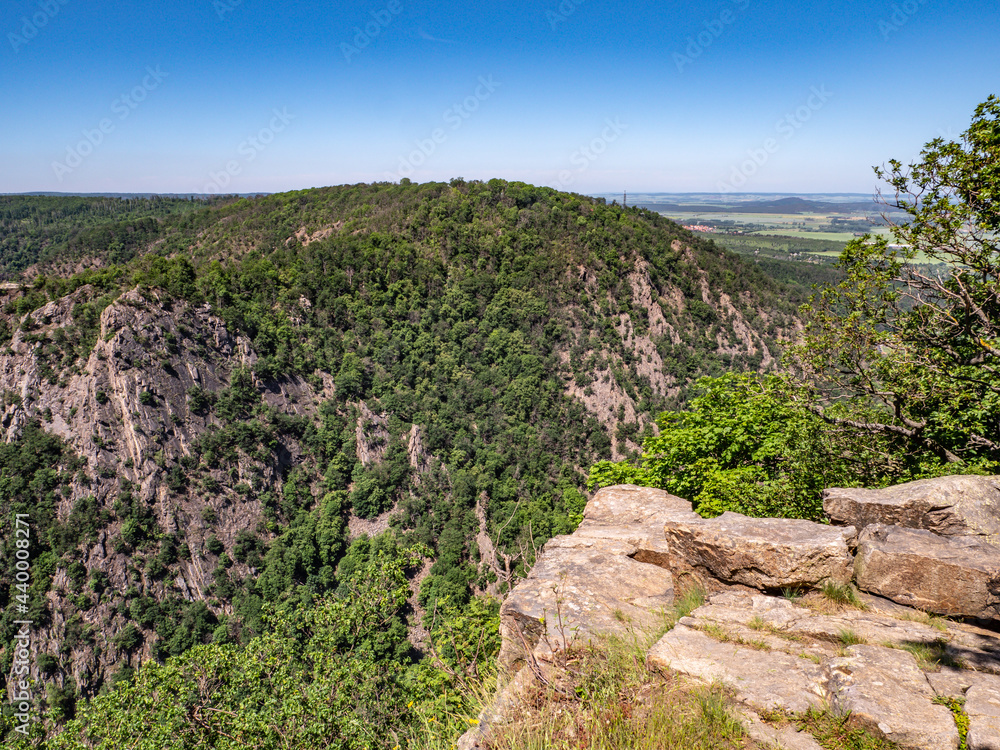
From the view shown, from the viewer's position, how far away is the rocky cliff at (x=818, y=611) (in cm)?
445

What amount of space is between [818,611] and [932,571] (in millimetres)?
1359

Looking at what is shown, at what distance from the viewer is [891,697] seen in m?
4.32

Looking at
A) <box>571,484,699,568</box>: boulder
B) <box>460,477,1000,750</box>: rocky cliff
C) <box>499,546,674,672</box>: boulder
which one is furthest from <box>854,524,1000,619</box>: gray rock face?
<box>499,546,674,672</box>: boulder

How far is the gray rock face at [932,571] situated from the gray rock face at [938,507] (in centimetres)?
38

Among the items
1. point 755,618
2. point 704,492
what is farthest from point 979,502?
point 704,492

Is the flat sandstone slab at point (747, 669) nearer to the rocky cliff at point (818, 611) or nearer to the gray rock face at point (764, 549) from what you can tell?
the rocky cliff at point (818, 611)

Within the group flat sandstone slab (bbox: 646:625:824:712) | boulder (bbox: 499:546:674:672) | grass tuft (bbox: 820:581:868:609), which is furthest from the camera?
boulder (bbox: 499:546:674:672)

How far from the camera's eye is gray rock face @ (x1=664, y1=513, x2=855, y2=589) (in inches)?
257

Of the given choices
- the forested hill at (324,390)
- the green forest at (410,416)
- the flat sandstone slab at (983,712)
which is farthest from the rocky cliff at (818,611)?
the forested hill at (324,390)

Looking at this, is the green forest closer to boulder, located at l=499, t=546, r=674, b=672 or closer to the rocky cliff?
boulder, located at l=499, t=546, r=674, b=672

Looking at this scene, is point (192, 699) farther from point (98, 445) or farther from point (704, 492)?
point (98, 445)

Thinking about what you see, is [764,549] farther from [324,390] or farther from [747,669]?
[324,390]

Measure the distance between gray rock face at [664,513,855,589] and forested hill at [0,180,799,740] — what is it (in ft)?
72.5

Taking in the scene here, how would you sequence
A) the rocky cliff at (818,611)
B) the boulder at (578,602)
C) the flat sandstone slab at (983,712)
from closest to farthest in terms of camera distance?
the flat sandstone slab at (983,712) < the rocky cliff at (818,611) < the boulder at (578,602)
